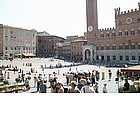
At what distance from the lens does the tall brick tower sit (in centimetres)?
1492

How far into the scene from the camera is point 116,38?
546 inches

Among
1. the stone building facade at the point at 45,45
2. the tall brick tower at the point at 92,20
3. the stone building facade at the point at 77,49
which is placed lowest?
the stone building facade at the point at 45,45

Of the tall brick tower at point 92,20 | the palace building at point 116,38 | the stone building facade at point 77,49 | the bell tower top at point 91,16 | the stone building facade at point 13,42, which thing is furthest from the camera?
the stone building facade at point 77,49

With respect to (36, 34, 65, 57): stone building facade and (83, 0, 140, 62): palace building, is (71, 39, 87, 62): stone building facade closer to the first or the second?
(83, 0, 140, 62): palace building

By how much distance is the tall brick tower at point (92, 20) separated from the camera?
14922mm

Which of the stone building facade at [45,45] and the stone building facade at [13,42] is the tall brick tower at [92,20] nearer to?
the stone building facade at [45,45]


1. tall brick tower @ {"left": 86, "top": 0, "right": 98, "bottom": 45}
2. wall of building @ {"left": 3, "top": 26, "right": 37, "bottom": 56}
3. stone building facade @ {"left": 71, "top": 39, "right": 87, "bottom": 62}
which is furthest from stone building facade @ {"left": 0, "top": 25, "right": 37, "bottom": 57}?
stone building facade @ {"left": 71, "top": 39, "right": 87, "bottom": 62}

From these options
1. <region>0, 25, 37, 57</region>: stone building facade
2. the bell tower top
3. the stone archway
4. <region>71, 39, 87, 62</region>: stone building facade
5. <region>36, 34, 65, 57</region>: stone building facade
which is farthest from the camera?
<region>71, 39, 87, 62</region>: stone building facade

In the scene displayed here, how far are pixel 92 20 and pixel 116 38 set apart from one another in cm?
298

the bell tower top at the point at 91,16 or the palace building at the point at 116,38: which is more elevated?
the bell tower top at the point at 91,16

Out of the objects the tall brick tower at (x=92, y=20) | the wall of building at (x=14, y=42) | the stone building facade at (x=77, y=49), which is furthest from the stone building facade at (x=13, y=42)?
the stone building facade at (x=77, y=49)

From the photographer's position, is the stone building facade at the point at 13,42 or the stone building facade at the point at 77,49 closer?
the stone building facade at the point at 13,42
